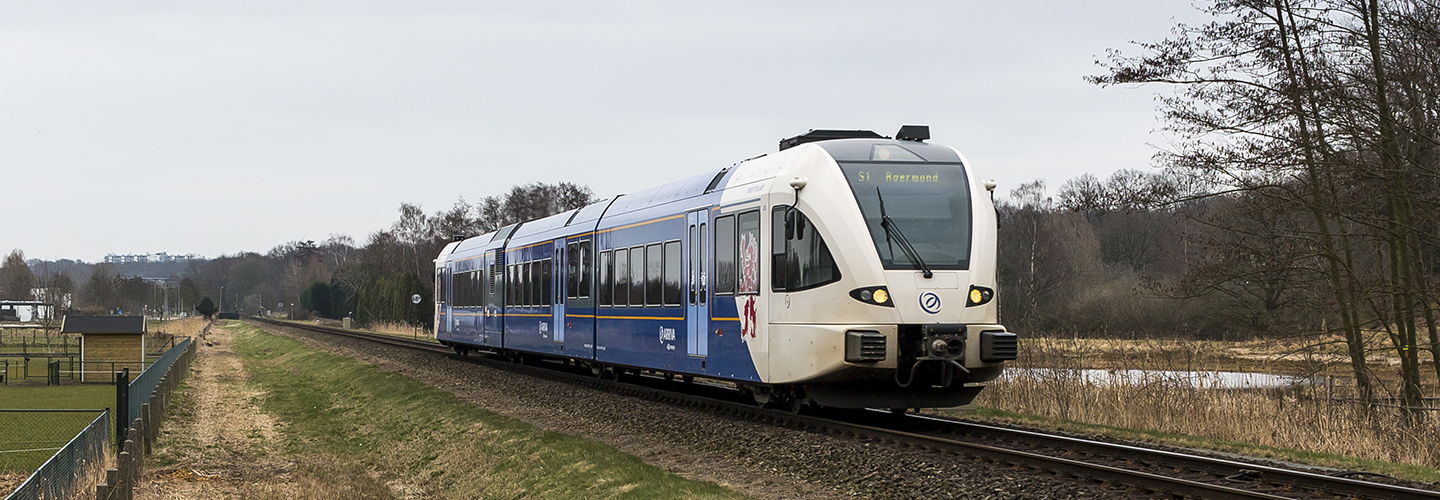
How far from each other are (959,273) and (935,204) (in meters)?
0.84

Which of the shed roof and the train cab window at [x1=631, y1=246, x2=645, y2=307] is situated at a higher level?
the train cab window at [x1=631, y1=246, x2=645, y2=307]

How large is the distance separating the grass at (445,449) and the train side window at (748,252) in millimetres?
2396

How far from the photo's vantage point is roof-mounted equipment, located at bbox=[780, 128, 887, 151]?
50.8 ft

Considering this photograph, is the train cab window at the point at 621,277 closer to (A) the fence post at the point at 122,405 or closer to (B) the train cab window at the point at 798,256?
(B) the train cab window at the point at 798,256

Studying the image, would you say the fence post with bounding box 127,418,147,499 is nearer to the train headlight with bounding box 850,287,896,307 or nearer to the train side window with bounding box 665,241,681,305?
the train side window with bounding box 665,241,681,305

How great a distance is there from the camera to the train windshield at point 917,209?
42.6 ft

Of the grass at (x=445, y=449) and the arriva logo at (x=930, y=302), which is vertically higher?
the arriva logo at (x=930, y=302)

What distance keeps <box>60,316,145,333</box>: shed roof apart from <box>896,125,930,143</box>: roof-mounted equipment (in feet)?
120

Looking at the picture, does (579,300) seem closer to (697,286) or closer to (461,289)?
(697,286)


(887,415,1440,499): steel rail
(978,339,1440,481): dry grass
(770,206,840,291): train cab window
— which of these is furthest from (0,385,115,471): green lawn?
(887,415,1440,499): steel rail

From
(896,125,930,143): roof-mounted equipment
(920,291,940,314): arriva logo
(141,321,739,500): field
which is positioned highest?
(896,125,930,143): roof-mounted equipment

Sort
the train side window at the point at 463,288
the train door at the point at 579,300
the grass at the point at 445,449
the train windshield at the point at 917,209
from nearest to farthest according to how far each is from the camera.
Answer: the grass at the point at 445,449 → the train windshield at the point at 917,209 → the train door at the point at 579,300 → the train side window at the point at 463,288

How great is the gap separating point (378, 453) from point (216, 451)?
2.71m

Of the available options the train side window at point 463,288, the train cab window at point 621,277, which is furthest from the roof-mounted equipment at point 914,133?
the train side window at point 463,288
